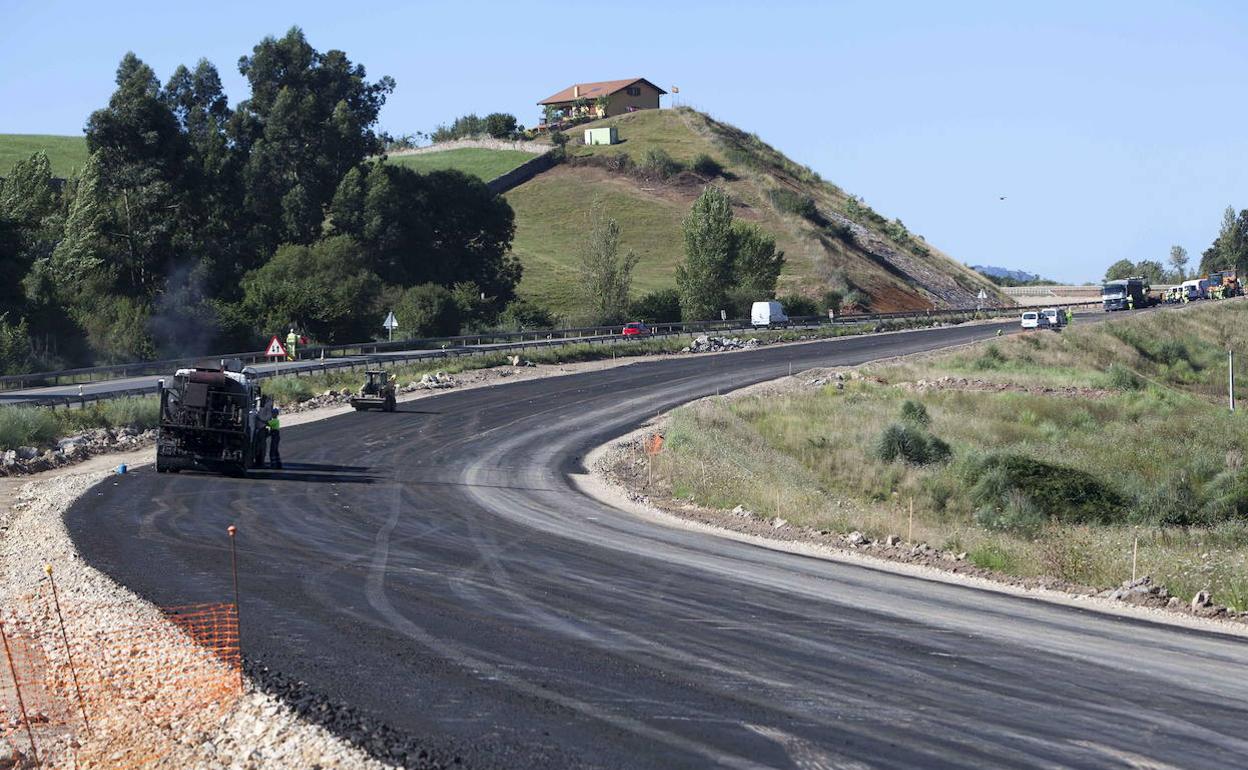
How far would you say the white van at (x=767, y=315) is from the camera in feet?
296

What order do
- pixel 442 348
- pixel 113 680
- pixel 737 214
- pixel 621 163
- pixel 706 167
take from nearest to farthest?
1. pixel 113 680
2. pixel 442 348
3. pixel 737 214
4. pixel 621 163
5. pixel 706 167

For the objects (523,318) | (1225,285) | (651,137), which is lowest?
(523,318)

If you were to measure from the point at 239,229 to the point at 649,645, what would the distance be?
76883 mm

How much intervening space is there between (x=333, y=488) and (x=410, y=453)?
24.1ft

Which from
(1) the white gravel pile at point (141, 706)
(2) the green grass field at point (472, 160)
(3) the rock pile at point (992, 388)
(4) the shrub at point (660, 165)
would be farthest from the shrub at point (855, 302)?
(1) the white gravel pile at point (141, 706)

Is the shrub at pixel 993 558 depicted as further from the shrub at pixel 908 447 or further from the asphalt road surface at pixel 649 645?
the shrub at pixel 908 447

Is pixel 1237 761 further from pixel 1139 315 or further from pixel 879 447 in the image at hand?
pixel 1139 315

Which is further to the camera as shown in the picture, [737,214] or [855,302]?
[737,214]

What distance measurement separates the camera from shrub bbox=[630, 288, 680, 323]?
94312 millimetres

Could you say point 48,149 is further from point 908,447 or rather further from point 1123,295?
point 908,447

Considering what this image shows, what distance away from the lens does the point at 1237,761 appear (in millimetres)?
10711

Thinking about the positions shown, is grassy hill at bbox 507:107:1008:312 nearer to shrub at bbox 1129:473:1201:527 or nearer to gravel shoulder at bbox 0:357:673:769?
shrub at bbox 1129:473:1201:527

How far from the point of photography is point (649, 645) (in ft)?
49.1

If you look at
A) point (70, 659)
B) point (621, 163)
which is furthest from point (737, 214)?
point (70, 659)
